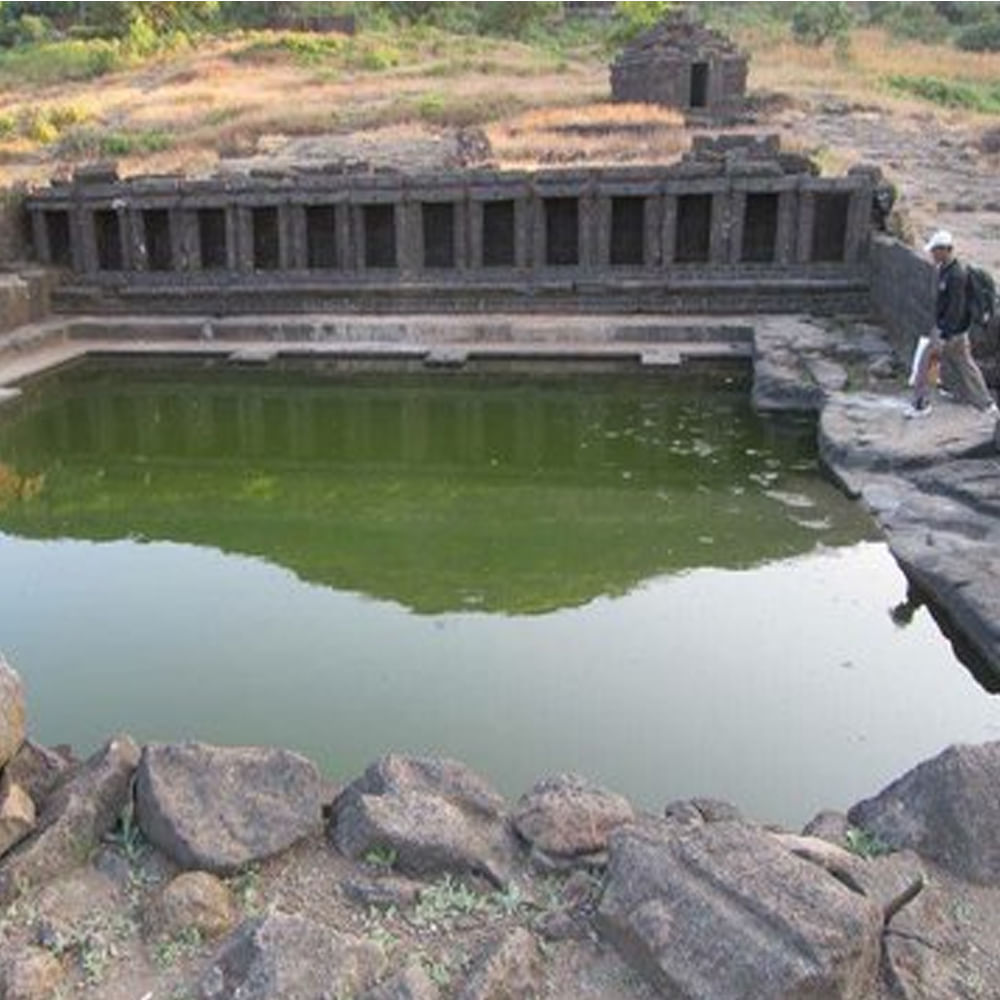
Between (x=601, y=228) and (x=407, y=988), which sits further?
(x=601, y=228)

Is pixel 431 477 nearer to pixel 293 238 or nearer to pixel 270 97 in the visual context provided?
pixel 293 238

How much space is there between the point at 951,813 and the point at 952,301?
7088 mm

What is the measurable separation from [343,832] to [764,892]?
5.54 ft

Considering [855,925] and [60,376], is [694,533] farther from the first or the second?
[60,376]

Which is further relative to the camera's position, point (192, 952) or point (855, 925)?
point (192, 952)

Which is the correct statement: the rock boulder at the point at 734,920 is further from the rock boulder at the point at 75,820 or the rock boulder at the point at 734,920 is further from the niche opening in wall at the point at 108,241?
the niche opening in wall at the point at 108,241

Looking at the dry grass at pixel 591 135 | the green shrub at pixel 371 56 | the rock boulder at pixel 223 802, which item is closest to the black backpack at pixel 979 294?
the rock boulder at pixel 223 802

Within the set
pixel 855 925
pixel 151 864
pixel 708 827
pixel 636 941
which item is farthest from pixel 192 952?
pixel 855 925

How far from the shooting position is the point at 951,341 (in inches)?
429

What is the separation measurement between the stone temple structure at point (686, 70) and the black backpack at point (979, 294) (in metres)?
24.8

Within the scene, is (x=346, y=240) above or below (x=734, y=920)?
below

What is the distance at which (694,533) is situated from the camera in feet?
32.3

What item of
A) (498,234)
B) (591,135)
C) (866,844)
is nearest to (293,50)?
(591,135)

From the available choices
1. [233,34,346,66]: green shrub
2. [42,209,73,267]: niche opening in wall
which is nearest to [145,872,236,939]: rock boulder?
[42,209,73,267]: niche opening in wall
